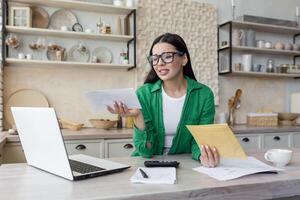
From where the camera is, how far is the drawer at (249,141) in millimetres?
3025

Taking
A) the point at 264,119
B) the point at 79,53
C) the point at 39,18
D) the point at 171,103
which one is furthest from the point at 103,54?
the point at 264,119

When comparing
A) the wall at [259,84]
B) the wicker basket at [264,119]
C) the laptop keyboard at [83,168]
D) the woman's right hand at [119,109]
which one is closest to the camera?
the laptop keyboard at [83,168]

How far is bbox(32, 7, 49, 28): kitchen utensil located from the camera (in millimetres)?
2877

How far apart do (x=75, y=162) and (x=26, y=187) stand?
32cm

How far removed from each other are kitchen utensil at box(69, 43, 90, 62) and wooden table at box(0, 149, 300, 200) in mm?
2013

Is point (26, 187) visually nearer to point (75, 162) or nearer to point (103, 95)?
point (75, 162)

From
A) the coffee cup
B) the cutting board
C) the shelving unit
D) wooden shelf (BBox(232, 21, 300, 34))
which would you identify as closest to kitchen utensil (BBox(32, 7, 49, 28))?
the shelving unit

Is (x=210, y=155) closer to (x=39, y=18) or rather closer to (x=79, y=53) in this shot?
(x=79, y=53)

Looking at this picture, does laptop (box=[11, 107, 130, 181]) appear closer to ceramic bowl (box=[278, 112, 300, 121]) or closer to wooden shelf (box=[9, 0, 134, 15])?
wooden shelf (box=[9, 0, 134, 15])

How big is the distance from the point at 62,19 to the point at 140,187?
2.48 metres

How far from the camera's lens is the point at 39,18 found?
9.52 ft

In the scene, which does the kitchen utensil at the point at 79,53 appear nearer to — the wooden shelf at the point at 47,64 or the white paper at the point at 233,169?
the wooden shelf at the point at 47,64

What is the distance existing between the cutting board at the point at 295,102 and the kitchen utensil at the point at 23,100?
2.98 meters

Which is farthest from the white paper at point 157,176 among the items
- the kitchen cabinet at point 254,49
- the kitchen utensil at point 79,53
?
the kitchen cabinet at point 254,49
